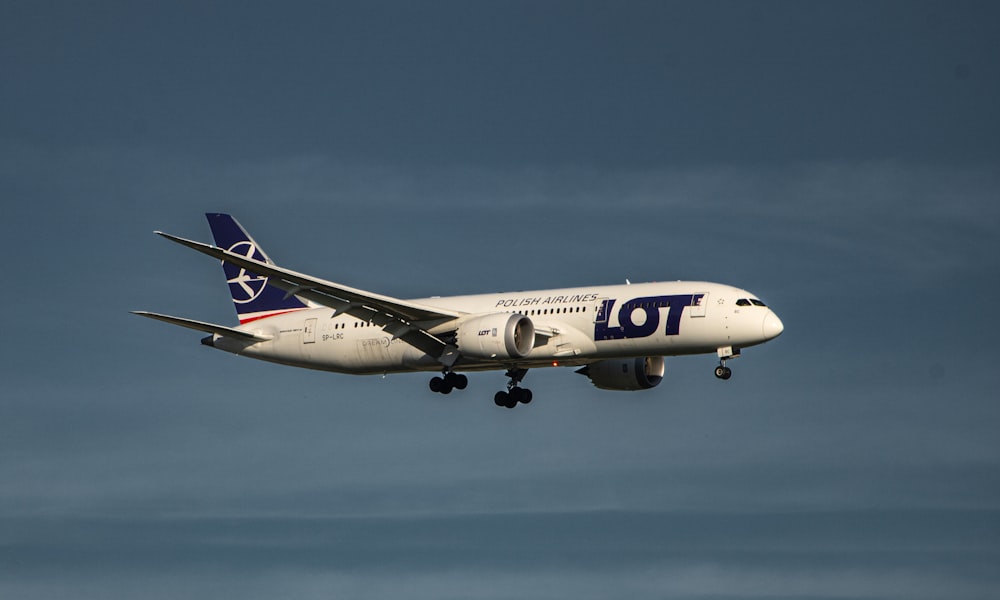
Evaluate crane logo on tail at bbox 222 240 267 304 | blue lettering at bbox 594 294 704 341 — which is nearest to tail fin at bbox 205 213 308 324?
crane logo on tail at bbox 222 240 267 304

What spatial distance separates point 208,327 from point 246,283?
16.9ft

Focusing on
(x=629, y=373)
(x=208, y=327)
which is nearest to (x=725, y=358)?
(x=629, y=373)

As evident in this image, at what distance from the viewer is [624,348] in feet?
190

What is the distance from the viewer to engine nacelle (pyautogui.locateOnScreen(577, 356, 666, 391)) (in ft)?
210

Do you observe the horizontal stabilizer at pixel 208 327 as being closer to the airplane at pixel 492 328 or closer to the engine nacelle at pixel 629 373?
the airplane at pixel 492 328

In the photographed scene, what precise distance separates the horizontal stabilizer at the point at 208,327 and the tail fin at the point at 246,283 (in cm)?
178

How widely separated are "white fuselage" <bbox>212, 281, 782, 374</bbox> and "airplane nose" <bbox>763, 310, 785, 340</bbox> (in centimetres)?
4

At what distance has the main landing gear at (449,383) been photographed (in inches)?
2484

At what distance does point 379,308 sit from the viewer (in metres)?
59.8

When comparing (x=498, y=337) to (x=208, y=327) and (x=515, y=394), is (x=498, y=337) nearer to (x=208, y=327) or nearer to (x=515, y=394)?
(x=515, y=394)

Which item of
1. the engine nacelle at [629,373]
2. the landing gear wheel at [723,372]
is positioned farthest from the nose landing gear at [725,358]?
the engine nacelle at [629,373]

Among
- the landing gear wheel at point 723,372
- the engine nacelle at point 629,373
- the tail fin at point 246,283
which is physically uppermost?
the tail fin at point 246,283

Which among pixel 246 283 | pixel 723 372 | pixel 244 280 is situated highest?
pixel 244 280

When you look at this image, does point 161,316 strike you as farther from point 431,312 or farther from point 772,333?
point 772,333
